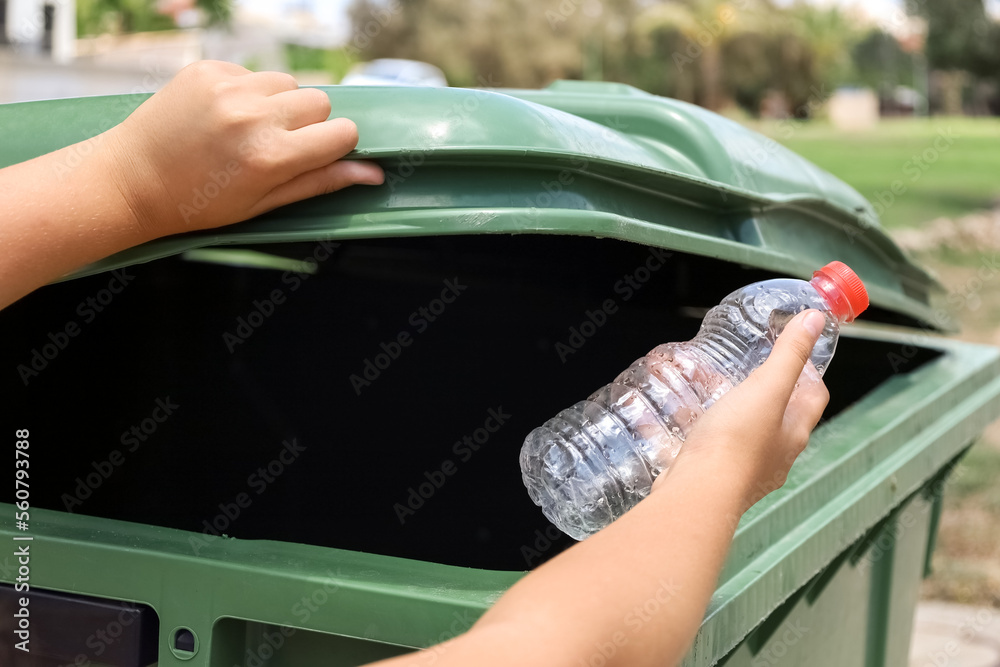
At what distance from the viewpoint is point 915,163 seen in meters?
18.1

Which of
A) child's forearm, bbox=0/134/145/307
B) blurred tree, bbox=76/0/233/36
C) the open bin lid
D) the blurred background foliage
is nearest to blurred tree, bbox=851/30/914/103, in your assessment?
the blurred background foliage

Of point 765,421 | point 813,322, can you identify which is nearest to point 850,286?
point 813,322

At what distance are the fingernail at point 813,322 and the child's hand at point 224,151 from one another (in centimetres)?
53

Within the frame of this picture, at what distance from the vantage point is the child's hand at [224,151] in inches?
43.8

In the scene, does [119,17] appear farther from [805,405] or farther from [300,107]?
[805,405]

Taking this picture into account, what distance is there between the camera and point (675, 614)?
920mm

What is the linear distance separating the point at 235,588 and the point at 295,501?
77cm

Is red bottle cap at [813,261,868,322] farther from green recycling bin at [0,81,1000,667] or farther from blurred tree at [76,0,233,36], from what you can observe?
blurred tree at [76,0,233,36]

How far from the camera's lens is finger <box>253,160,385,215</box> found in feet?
3.77

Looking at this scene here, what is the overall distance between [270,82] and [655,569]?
72 centimetres

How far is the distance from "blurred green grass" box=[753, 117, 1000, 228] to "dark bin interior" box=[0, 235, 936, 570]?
35.0 feet

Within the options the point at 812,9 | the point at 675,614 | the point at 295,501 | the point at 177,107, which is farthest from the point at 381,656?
the point at 812,9

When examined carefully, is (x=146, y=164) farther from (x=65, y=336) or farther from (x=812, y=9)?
(x=812, y=9)

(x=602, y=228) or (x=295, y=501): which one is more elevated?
(x=602, y=228)
